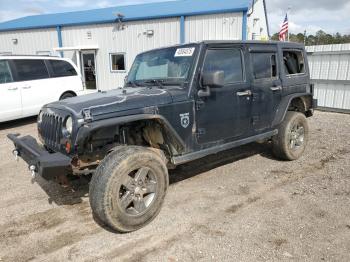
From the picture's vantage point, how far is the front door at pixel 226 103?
416 centimetres

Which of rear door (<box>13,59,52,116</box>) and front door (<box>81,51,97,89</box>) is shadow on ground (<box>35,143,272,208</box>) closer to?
rear door (<box>13,59,52,116</box>)

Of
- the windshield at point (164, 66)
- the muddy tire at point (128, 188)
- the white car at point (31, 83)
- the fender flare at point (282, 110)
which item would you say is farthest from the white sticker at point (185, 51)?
the white car at point (31, 83)

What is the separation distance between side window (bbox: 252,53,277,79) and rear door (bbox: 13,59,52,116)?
657cm

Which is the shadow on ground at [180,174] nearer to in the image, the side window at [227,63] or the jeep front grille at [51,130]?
the jeep front grille at [51,130]

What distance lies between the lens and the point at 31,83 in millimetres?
8922

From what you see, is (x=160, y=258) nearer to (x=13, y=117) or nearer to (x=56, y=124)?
(x=56, y=124)

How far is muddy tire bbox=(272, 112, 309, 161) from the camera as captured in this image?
18.0 ft

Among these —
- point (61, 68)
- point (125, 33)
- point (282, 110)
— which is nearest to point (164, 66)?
point (282, 110)

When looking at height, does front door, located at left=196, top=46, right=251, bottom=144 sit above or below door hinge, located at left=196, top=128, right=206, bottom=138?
above

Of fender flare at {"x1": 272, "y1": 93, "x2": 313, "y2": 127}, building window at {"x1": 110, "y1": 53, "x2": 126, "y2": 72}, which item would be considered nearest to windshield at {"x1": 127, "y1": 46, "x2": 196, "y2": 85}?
fender flare at {"x1": 272, "y1": 93, "x2": 313, "y2": 127}

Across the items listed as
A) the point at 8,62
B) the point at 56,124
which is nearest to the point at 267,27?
the point at 8,62

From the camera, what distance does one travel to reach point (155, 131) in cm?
395

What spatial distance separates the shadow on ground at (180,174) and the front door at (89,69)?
40.9 feet

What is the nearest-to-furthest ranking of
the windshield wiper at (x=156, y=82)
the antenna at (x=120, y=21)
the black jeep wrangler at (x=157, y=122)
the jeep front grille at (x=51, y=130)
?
the black jeep wrangler at (x=157, y=122) < the jeep front grille at (x=51, y=130) < the windshield wiper at (x=156, y=82) < the antenna at (x=120, y=21)
